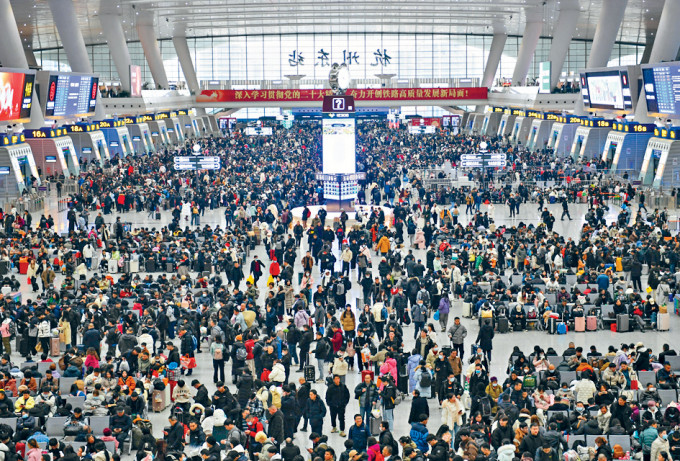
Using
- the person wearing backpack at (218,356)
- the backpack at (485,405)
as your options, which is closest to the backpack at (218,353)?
the person wearing backpack at (218,356)

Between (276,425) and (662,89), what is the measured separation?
3412 cm

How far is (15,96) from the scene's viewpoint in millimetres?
44250

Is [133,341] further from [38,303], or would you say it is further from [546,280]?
[546,280]

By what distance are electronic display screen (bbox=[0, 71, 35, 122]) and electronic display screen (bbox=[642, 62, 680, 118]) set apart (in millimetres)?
26547

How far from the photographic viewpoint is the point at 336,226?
31047mm

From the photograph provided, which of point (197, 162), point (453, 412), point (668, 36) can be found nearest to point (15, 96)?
point (197, 162)

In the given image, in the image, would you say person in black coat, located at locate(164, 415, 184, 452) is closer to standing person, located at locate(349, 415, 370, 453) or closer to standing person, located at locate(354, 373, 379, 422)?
standing person, located at locate(349, 415, 370, 453)

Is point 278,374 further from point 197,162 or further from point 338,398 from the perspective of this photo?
point 197,162

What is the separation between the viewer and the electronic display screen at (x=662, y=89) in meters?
41.8

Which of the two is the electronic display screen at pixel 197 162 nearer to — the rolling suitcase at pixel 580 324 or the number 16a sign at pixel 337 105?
the number 16a sign at pixel 337 105

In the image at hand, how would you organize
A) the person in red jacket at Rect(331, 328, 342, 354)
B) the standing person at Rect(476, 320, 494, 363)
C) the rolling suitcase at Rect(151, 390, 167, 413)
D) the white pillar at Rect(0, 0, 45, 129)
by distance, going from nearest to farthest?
the rolling suitcase at Rect(151, 390, 167, 413), the person in red jacket at Rect(331, 328, 342, 354), the standing person at Rect(476, 320, 494, 363), the white pillar at Rect(0, 0, 45, 129)

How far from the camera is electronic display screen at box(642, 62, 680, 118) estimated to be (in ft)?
137

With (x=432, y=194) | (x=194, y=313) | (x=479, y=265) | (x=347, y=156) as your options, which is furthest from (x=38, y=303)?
(x=432, y=194)

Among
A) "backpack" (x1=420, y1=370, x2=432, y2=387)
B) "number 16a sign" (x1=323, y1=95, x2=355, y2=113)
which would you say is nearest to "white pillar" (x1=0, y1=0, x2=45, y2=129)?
"number 16a sign" (x1=323, y1=95, x2=355, y2=113)
